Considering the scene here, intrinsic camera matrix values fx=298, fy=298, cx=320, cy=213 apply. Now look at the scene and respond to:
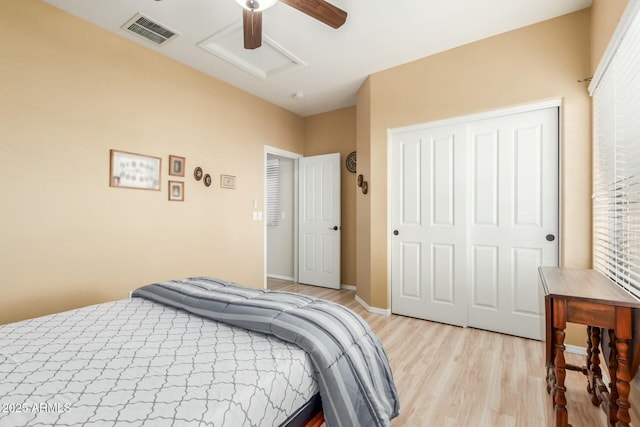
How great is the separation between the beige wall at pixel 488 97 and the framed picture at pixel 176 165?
204cm

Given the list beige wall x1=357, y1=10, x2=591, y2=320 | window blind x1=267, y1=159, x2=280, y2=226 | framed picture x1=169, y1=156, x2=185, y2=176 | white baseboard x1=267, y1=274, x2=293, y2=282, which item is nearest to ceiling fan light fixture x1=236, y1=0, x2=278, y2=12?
framed picture x1=169, y1=156, x2=185, y2=176

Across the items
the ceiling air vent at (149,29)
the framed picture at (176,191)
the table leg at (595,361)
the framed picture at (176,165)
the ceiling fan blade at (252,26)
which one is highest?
the ceiling air vent at (149,29)

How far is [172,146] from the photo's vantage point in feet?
9.95

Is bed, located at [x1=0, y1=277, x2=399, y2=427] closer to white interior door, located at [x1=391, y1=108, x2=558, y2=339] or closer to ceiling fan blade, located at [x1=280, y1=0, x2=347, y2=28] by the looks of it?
ceiling fan blade, located at [x1=280, y1=0, x2=347, y2=28]

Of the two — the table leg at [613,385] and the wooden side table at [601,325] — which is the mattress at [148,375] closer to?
the wooden side table at [601,325]

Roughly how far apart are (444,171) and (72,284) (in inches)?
135

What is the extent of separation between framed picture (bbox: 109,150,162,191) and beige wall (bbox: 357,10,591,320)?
2.26 meters

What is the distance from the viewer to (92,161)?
247 cm

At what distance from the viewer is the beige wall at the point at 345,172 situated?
436 cm

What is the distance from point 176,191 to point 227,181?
0.65m

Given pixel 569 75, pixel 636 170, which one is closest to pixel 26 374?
pixel 636 170

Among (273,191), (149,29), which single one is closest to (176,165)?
(149,29)

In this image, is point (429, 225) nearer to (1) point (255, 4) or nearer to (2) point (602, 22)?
(2) point (602, 22)

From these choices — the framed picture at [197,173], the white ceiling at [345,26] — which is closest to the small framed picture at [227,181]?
the framed picture at [197,173]
